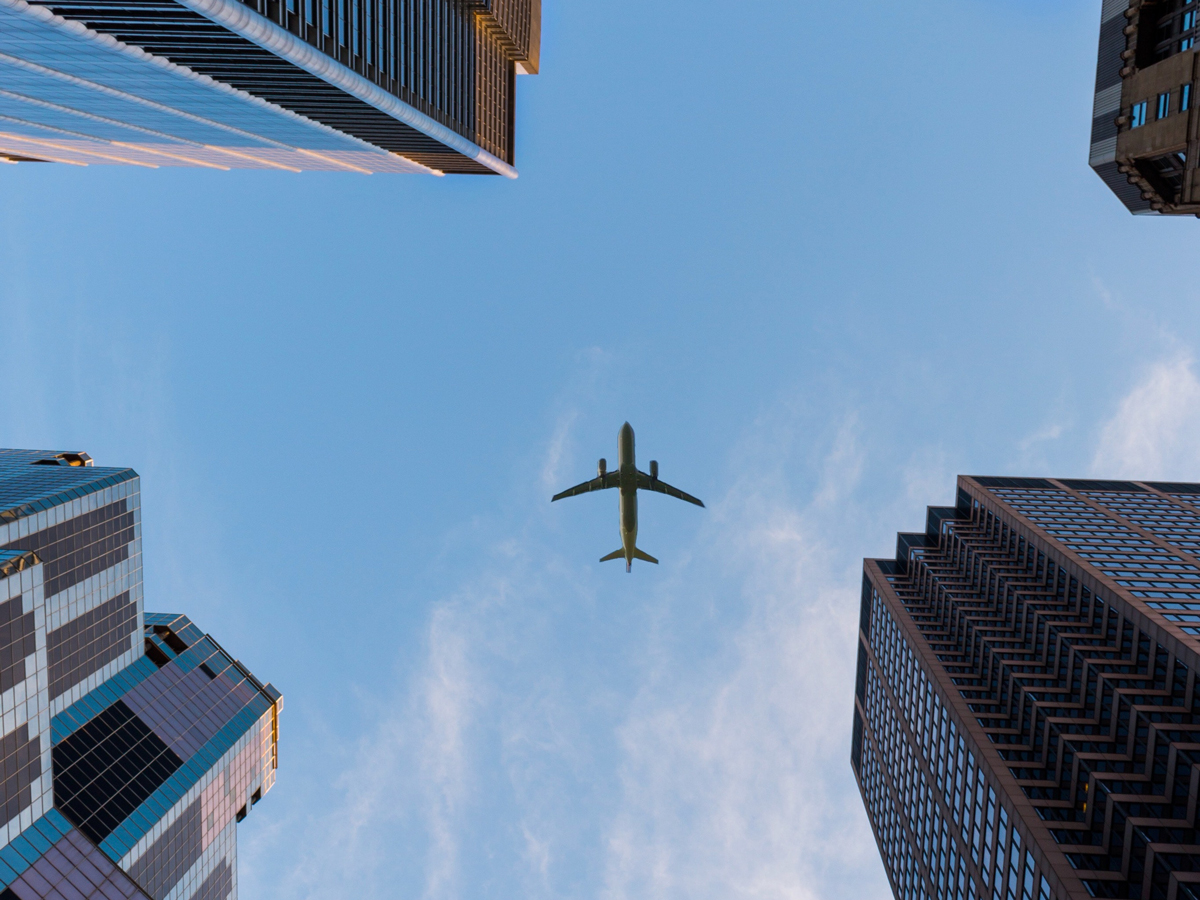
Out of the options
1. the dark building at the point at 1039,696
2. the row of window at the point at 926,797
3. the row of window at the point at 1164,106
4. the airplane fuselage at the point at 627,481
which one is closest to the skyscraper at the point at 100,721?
the airplane fuselage at the point at 627,481

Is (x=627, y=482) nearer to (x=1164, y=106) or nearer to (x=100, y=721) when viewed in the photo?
(x=1164, y=106)

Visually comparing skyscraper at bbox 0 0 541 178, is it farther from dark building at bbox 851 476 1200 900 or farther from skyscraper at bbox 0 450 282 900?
dark building at bbox 851 476 1200 900

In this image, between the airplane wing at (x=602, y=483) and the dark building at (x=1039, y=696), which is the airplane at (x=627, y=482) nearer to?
the airplane wing at (x=602, y=483)

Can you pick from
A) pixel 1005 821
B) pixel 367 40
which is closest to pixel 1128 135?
pixel 1005 821

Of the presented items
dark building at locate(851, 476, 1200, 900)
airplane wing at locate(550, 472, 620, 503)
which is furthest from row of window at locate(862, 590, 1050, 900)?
airplane wing at locate(550, 472, 620, 503)

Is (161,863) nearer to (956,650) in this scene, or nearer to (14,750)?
(14,750)
